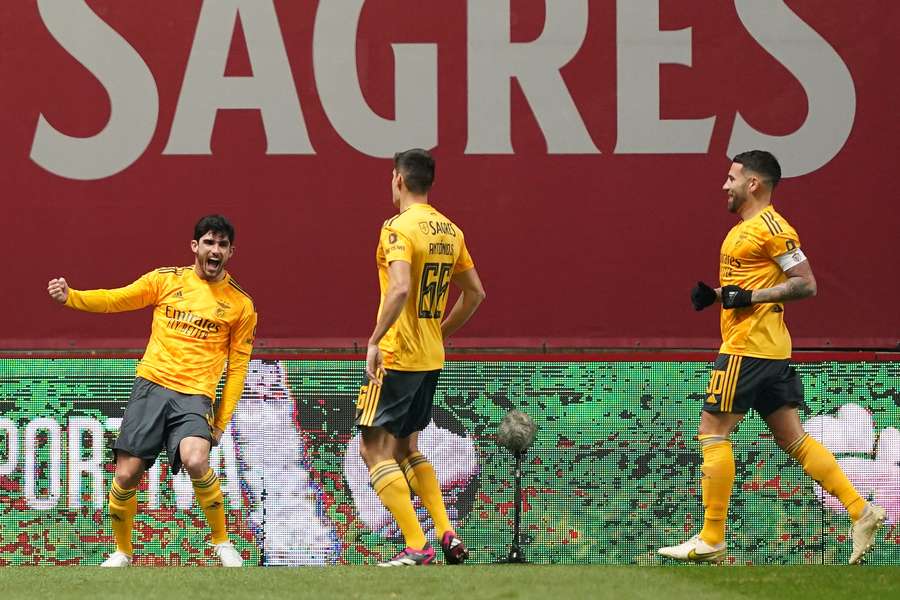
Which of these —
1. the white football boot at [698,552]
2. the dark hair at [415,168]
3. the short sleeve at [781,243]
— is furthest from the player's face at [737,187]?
the white football boot at [698,552]

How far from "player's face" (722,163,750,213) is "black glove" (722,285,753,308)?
1.19 feet

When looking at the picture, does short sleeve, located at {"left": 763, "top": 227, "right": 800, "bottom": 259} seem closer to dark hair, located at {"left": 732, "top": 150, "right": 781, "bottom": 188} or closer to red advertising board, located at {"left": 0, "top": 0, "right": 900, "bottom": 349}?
dark hair, located at {"left": 732, "top": 150, "right": 781, "bottom": 188}

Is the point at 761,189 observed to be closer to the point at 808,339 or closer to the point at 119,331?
the point at 808,339

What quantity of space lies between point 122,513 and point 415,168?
73.8 inches

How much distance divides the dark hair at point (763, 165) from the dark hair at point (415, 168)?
4.24 feet

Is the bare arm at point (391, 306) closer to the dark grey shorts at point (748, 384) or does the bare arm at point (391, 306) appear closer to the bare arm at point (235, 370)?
the bare arm at point (235, 370)

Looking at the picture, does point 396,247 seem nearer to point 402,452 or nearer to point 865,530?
point 402,452

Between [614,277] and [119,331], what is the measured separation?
2260 mm

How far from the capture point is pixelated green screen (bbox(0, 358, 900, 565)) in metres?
6.79

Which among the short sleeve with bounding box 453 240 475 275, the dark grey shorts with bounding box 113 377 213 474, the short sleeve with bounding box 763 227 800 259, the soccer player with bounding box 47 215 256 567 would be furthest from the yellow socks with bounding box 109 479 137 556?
the short sleeve with bounding box 763 227 800 259

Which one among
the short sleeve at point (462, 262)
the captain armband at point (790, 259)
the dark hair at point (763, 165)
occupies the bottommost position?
the short sleeve at point (462, 262)

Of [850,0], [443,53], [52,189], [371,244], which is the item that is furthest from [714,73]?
[52,189]

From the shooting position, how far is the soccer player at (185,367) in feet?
20.0

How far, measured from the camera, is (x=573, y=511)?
687cm
